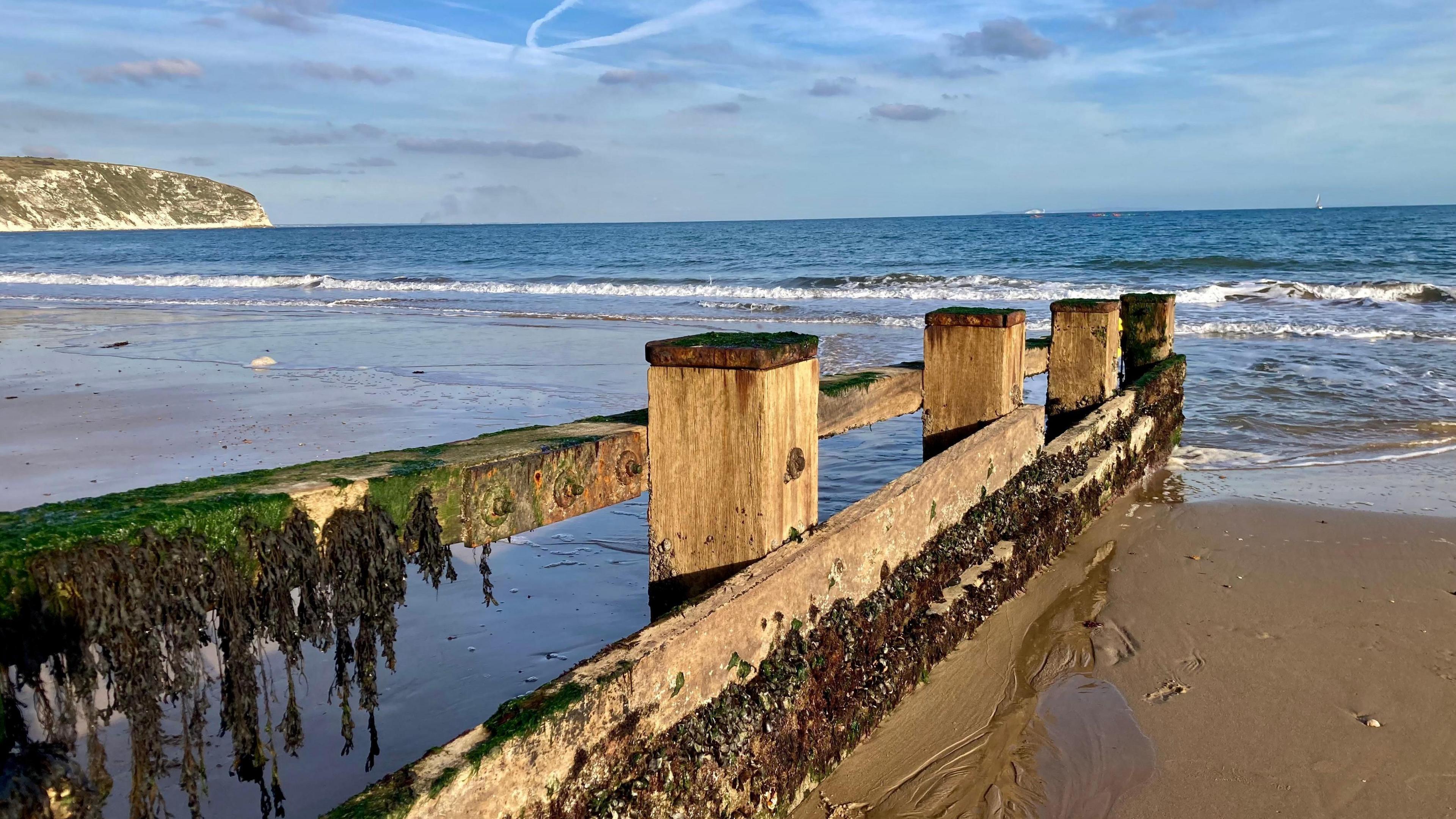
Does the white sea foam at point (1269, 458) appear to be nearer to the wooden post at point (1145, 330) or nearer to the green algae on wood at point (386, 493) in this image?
the wooden post at point (1145, 330)

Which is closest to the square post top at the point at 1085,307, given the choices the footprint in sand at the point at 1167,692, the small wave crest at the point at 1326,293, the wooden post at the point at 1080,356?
the wooden post at the point at 1080,356

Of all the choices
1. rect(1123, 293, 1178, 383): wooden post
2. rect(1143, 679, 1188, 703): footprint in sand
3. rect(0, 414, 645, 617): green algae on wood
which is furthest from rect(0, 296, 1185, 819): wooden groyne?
rect(1123, 293, 1178, 383): wooden post

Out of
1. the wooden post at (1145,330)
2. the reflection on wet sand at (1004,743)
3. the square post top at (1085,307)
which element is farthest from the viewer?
the wooden post at (1145,330)

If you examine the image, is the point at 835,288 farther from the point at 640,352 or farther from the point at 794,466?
the point at 794,466

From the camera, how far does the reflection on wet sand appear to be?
3.04 metres

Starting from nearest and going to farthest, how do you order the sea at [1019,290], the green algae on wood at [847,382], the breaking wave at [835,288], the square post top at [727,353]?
the square post top at [727,353], the green algae on wood at [847,382], the sea at [1019,290], the breaking wave at [835,288]

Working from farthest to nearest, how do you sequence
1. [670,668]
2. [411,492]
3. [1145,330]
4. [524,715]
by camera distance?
[1145,330], [670,668], [411,492], [524,715]

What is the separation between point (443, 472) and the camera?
195 cm

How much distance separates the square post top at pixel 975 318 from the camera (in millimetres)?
4273

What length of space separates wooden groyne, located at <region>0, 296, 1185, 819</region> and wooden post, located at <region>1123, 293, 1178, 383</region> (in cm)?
311

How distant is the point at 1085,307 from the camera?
5641 mm

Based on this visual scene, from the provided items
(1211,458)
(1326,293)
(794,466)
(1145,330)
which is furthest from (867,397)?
(1326,293)

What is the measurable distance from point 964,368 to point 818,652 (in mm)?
1995

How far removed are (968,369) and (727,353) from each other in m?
2.26
